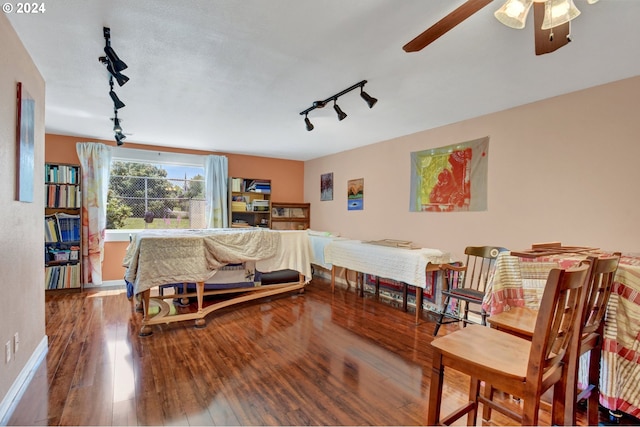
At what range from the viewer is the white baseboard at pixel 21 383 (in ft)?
5.65

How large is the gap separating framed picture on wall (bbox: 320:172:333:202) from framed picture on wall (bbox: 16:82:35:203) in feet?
13.9

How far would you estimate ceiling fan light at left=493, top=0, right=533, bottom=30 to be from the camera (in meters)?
1.31

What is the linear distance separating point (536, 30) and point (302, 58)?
4.60ft

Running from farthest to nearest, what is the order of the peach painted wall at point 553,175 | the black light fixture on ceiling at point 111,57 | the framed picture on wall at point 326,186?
the framed picture on wall at point 326,186 < the peach painted wall at point 553,175 < the black light fixture on ceiling at point 111,57

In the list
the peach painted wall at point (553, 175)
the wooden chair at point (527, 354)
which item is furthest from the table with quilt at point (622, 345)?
the peach painted wall at point (553, 175)

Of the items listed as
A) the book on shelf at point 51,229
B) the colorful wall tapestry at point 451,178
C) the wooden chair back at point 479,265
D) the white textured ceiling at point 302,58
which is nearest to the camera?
the white textured ceiling at point 302,58

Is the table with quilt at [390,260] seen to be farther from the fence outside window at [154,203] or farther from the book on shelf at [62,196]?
the book on shelf at [62,196]

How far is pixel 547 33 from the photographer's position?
1.43 meters

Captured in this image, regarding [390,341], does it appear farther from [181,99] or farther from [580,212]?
[181,99]

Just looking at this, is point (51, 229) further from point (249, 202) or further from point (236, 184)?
point (249, 202)

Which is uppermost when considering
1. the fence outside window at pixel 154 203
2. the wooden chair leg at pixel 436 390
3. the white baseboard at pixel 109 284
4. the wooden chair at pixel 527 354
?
the fence outside window at pixel 154 203

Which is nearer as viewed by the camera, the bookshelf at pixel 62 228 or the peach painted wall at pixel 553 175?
the peach painted wall at pixel 553 175

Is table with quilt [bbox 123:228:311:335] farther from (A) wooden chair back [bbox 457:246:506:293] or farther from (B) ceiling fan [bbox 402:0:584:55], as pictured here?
(B) ceiling fan [bbox 402:0:584:55]

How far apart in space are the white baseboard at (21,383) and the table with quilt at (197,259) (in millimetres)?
722
